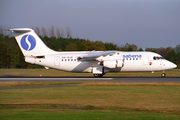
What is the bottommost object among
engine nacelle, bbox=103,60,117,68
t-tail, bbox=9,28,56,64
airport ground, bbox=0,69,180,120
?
airport ground, bbox=0,69,180,120

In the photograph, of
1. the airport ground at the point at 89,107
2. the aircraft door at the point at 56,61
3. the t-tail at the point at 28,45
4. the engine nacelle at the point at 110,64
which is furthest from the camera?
the t-tail at the point at 28,45

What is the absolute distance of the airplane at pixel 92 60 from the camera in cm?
3269

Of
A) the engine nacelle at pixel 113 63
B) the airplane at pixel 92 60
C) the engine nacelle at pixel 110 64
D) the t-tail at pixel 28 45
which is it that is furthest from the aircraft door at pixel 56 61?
the engine nacelle at pixel 110 64

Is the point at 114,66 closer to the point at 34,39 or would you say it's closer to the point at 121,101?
the point at 34,39

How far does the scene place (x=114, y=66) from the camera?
31891 mm

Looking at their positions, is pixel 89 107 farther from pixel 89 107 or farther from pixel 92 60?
pixel 92 60

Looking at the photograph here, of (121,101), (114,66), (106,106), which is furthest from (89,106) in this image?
(114,66)

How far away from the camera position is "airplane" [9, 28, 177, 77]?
32.7 meters

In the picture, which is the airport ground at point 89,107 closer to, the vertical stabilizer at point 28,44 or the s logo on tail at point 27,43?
the vertical stabilizer at point 28,44

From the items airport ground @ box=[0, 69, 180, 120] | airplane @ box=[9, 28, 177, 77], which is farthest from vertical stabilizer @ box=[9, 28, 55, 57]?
airport ground @ box=[0, 69, 180, 120]

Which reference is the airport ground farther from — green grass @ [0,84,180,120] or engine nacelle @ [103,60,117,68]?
engine nacelle @ [103,60,117,68]

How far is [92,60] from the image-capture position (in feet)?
108

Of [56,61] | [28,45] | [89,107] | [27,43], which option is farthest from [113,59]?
[89,107]

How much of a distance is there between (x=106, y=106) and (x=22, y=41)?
23.8 metres
